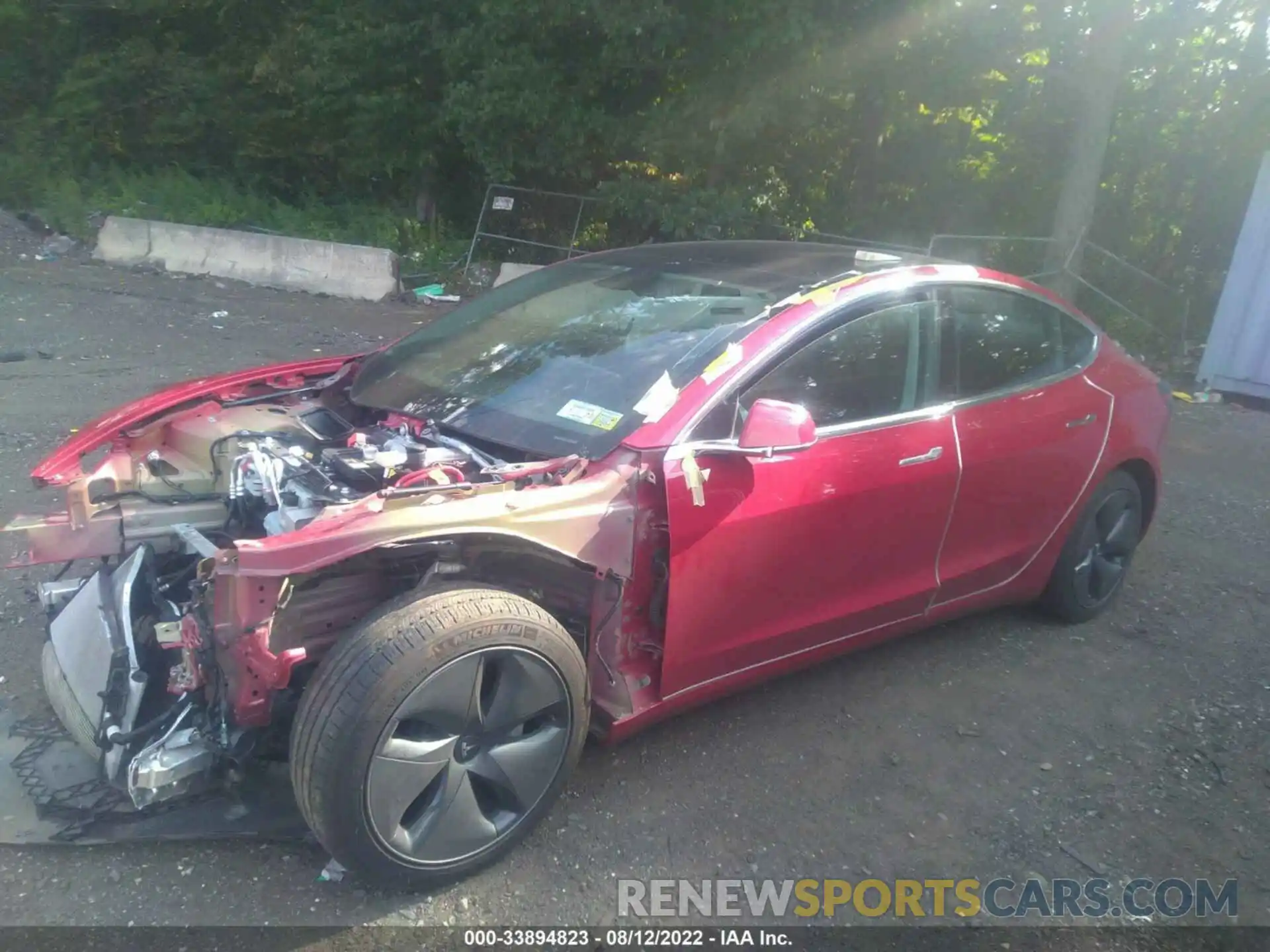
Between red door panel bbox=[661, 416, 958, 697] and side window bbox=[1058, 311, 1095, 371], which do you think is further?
side window bbox=[1058, 311, 1095, 371]

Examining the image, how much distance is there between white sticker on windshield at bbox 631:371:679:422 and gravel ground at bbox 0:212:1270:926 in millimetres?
1215

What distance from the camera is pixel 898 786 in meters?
3.55

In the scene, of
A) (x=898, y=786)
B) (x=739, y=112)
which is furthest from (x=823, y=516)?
(x=739, y=112)

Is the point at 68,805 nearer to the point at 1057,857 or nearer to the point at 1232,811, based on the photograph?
the point at 1057,857

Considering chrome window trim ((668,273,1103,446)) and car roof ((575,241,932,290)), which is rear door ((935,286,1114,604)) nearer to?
chrome window trim ((668,273,1103,446))

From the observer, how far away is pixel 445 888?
2.91 m

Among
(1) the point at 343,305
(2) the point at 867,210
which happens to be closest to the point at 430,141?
(1) the point at 343,305

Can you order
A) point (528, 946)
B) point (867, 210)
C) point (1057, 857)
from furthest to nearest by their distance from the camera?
point (867, 210) < point (1057, 857) < point (528, 946)

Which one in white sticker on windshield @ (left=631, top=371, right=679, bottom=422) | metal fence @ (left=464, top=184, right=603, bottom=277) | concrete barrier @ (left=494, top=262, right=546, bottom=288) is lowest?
concrete barrier @ (left=494, top=262, right=546, bottom=288)

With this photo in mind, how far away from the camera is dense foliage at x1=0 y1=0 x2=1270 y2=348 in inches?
470

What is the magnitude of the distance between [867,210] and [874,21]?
2.78 m

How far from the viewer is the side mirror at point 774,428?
3.03m

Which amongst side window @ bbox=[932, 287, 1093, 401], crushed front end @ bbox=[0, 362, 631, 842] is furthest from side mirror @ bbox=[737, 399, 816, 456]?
side window @ bbox=[932, 287, 1093, 401]

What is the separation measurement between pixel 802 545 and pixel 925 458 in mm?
625
